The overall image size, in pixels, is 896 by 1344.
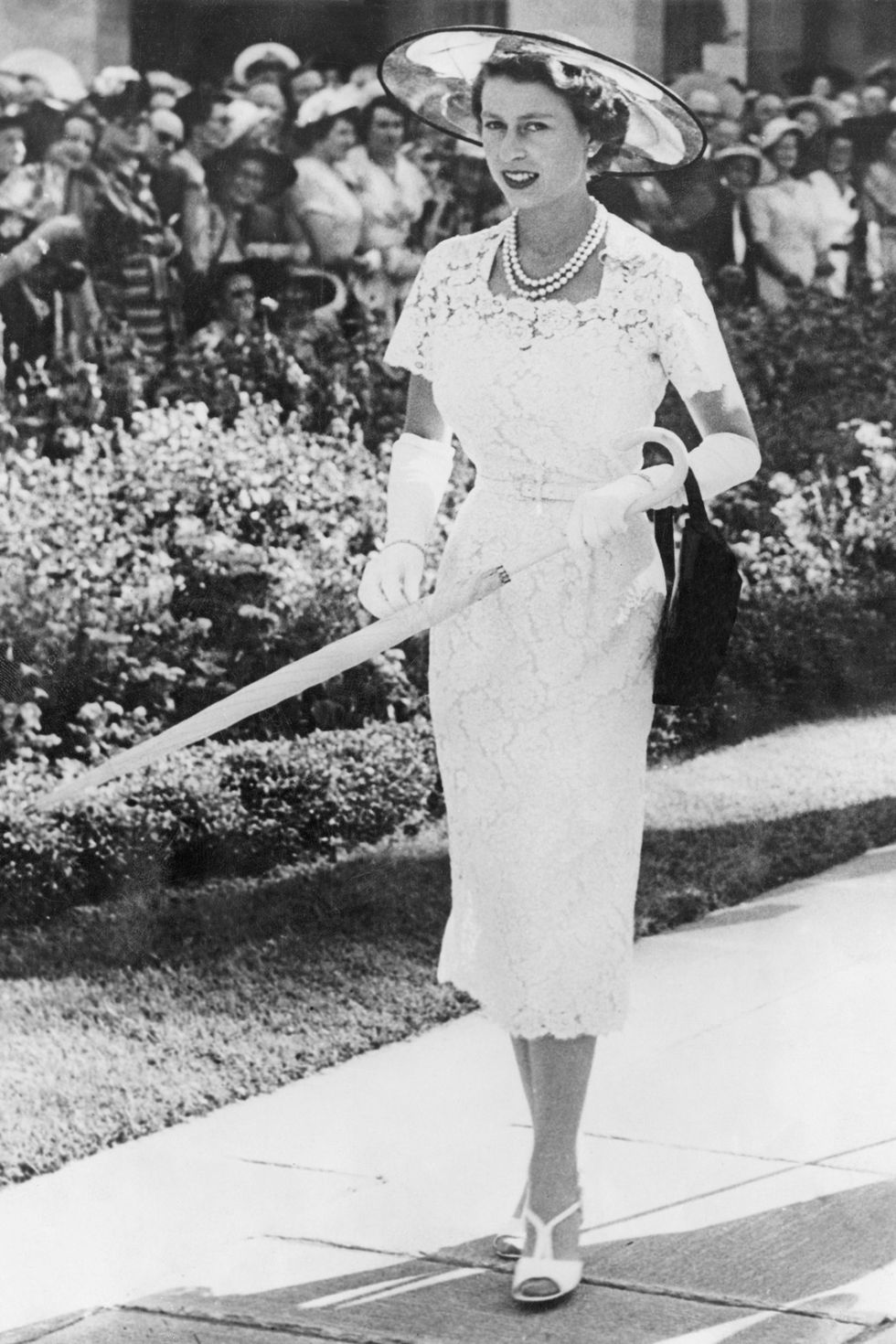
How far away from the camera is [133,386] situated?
4316 millimetres

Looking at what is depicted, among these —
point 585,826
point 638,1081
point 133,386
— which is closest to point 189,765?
point 133,386

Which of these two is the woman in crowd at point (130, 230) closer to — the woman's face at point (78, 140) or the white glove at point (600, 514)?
the woman's face at point (78, 140)

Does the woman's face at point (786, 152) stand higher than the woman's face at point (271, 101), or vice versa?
the woman's face at point (271, 101)

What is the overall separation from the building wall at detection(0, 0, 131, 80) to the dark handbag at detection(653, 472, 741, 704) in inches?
66.5

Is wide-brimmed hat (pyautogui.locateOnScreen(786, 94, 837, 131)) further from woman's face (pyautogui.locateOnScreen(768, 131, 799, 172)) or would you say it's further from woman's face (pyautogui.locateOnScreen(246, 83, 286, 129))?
woman's face (pyautogui.locateOnScreen(246, 83, 286, 129))

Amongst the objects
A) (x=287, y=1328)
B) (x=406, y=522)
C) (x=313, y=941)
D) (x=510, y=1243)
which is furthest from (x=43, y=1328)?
(x=313, y=941)

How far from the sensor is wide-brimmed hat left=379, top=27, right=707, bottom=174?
2980 mm

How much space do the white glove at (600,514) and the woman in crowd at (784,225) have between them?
160cm

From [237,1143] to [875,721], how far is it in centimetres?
173

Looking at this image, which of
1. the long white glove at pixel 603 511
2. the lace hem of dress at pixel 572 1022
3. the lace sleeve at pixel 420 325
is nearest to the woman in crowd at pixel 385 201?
the lace sleeve at pixel 420 325

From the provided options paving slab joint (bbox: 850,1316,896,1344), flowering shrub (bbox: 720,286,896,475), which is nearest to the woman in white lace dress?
paving slab joint (bbox: 850,1316,896,1344)

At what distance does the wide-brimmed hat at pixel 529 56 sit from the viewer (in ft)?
9.78

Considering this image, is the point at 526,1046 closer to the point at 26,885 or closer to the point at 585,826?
the point at 585,826

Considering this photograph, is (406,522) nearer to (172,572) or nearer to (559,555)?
(559,555)
